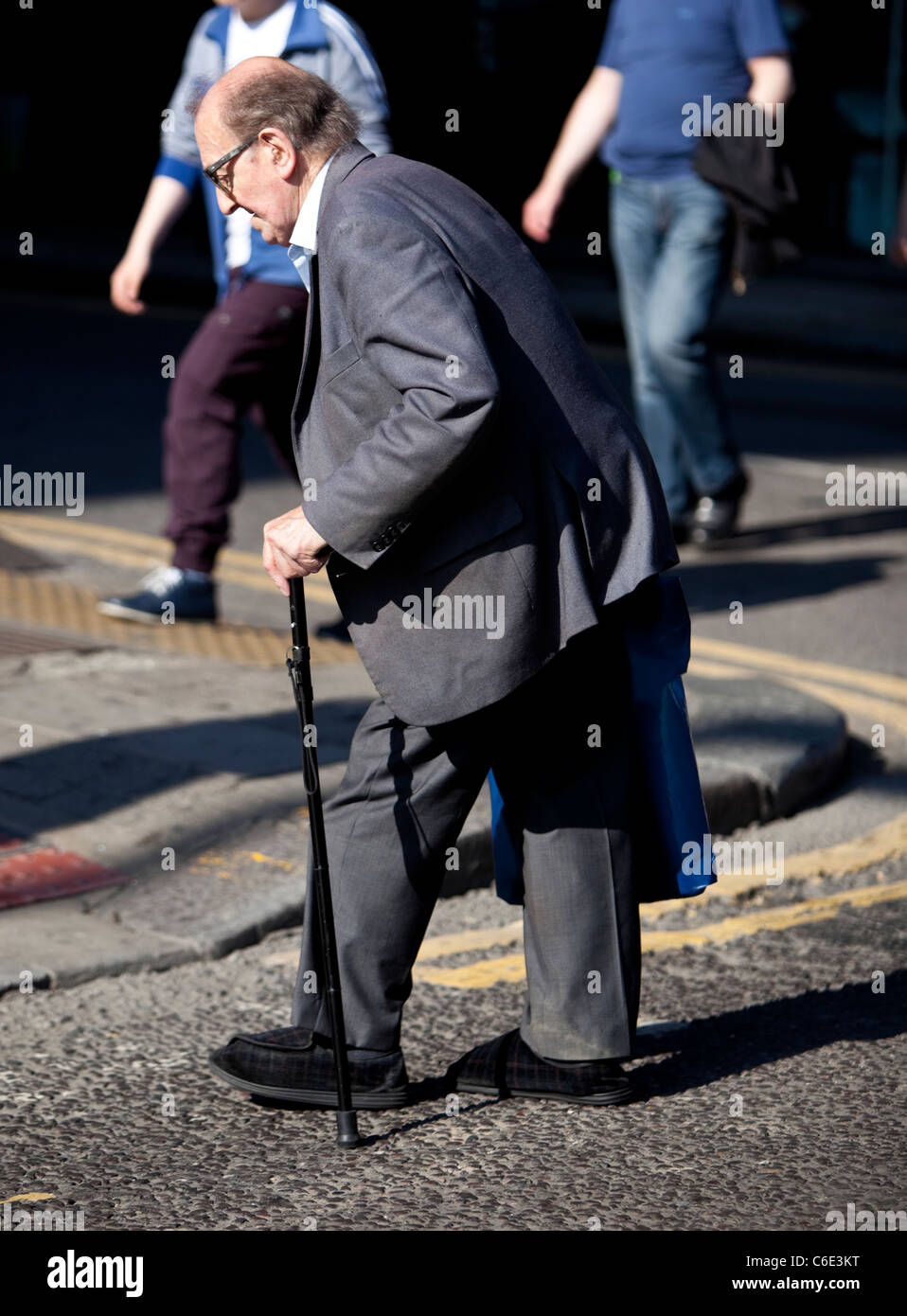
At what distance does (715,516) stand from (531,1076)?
196 inches

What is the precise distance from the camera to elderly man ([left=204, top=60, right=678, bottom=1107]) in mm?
3002

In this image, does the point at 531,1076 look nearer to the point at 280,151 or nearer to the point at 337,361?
the point at 337,361

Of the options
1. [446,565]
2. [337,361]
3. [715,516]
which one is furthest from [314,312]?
[715,516]

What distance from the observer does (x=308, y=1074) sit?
3414mm

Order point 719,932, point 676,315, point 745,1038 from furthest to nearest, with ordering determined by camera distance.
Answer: point 676,315
point 719,932
point 745,1038

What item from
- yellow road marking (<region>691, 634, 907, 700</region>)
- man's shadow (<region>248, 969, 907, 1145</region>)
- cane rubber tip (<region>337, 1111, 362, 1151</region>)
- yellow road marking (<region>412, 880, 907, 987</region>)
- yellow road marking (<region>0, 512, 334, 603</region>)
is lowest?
yellow road marking (<region>691, 634, 907, 700</region>)

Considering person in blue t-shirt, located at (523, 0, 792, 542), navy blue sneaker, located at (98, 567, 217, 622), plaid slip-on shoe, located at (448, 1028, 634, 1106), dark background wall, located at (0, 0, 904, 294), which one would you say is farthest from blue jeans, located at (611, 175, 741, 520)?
dark background wall, located at (0, 0, 904, 294)

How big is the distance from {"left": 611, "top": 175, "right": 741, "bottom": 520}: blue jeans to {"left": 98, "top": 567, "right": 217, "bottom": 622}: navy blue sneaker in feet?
7.18

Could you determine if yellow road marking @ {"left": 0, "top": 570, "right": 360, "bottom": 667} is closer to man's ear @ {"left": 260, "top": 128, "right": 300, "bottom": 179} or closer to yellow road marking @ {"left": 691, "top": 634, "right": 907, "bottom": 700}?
yellow road marking @ {"left": 691, "top": 634, "right": 907, "bottom": 700}

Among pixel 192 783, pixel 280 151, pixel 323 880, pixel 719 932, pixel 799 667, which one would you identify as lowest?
pixel 799 667

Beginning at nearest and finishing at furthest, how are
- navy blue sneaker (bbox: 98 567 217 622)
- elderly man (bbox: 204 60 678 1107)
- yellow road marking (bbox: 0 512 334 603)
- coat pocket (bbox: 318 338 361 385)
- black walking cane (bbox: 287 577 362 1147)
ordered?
elderly man (bbox: 204 60 678 1107)
coat pocket (bbox: 318 338 361 385)
black walking cane (bbox: 287 577 362 1147)
navy blue sneaker (bbox: 98 567 217 622)
yellow road marking (bbox: 0 512 334 603)

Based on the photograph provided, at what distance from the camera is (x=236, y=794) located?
190 inches

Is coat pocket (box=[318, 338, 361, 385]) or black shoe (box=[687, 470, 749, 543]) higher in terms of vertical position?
coat pocket (box=[318, 338, 361, 385])

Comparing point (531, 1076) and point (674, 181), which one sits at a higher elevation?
point (674, 181)
